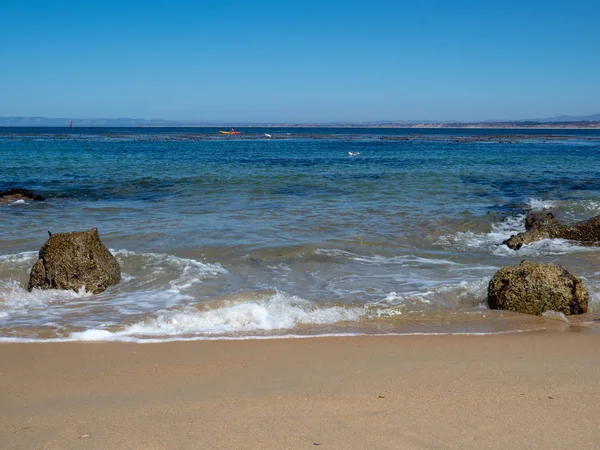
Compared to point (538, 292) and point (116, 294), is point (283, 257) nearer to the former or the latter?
point (116, 294)

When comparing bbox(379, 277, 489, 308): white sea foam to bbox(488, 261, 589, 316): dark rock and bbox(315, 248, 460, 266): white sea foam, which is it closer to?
bbox(488, 261, 589, 316): dark rock

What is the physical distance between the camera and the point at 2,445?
3732 mm

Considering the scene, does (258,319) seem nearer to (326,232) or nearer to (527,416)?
(527,416)

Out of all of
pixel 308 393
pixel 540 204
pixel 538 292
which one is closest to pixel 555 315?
pixel 538 292

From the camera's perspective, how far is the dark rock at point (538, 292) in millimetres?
7059

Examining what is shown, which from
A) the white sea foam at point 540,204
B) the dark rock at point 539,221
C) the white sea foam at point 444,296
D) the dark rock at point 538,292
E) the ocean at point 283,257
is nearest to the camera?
the ocean at point 283,257

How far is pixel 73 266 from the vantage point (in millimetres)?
8000

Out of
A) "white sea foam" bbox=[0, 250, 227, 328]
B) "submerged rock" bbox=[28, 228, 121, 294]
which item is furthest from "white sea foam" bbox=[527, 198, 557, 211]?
"submerged rock" bbox=[28, 228, 121, 294]

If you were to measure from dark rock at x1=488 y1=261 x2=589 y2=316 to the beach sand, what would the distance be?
861 millimetres

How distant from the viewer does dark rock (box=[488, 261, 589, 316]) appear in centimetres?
706

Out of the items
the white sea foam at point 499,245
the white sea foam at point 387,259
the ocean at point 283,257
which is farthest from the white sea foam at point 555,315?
the white sea foam at point 499,245

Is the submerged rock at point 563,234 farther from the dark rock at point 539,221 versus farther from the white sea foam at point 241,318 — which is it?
the white sea foam at point 241,318

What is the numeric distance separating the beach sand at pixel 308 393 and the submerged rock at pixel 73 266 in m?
2.25

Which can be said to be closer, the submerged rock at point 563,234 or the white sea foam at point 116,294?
the white sea foam at point 116,294
